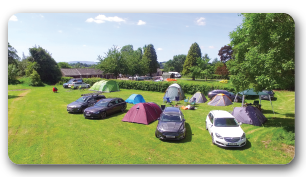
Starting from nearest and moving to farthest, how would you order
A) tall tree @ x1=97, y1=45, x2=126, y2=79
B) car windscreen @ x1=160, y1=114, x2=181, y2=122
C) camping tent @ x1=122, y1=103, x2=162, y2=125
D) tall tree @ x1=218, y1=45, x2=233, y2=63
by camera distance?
car windscreen @ x1=160, y1=114, x2=181, y2=122 → camping tent @ x1=122, y1=103, x2=162, y2=125 → tall tree @ x1=97, y1=45, x2=126, y2=79 → tall tree @ x1=218, y1=45, x2=233, y2=63

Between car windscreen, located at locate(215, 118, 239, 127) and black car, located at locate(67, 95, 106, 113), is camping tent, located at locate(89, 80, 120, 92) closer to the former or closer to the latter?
black car, located at locate(67, 95, 106, 113)

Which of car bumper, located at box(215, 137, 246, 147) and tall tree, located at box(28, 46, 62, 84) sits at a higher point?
tall tree, located at box(28, 46, 62, 84)

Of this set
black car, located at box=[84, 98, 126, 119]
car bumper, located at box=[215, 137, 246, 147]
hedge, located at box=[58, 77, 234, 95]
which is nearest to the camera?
car bumper, located at box=[215, 137, 246, 147]

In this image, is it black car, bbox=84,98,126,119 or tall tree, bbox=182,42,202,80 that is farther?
tall tree, bbox=182,42,202,80

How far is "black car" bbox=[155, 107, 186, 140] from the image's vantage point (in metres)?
8.41

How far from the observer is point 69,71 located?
5244 cm

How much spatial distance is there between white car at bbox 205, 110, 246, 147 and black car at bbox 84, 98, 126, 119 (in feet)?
26.3

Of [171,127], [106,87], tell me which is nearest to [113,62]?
[106,87]

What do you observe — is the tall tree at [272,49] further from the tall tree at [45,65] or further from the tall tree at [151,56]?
the tall tree at [151,56]

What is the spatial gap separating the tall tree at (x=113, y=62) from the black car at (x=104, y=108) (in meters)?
24.0

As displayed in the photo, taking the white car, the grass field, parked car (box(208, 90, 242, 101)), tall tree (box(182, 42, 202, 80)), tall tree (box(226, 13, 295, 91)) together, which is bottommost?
the grass field

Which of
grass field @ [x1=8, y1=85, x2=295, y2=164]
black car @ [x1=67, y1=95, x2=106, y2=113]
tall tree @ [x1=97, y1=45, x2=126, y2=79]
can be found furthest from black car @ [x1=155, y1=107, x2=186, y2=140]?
tall tree @ [x1=97, y1=45, x2=126, y2=79]
